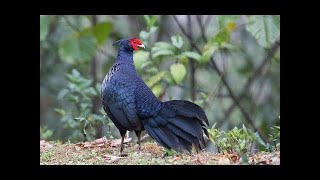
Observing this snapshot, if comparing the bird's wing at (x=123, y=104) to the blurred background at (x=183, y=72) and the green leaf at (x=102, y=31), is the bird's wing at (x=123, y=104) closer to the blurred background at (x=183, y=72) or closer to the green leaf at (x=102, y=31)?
the blurred background at (x=183, y=72)

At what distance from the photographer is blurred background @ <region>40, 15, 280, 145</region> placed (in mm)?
5520

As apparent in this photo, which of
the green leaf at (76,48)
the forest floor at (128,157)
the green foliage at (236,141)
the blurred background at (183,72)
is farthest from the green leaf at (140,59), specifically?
the green leaf at (76,48)

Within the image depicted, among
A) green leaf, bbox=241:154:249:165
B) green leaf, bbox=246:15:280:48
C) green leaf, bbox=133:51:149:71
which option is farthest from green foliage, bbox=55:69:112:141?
green leaf, bbox=241:154:249:165

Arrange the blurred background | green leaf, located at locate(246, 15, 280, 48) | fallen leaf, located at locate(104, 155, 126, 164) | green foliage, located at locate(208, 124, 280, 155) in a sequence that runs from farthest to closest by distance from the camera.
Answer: the blurred background → green leaf, located at locate(246, 15, 280, 48) → green foliage, located at locate(208, 124, 280, 155) → fallen leaf, located at locate(104, 155, 126, 164)

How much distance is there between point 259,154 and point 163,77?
1.82 meters

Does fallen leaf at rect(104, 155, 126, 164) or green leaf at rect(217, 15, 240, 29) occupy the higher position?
green leaf at rect(217, 15, 240, 29)

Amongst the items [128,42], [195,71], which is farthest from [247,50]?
[128,42]

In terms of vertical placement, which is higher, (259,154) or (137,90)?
(137,90)

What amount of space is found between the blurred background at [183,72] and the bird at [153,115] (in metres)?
1.44

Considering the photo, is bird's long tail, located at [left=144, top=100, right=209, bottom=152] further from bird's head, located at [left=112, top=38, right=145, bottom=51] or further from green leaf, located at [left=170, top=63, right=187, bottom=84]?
green leaf, located at [left=170, top=63, right=187, bottom=84]

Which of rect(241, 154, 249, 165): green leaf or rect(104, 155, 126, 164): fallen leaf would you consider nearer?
rect(241, 154, 249, 165): green leaf

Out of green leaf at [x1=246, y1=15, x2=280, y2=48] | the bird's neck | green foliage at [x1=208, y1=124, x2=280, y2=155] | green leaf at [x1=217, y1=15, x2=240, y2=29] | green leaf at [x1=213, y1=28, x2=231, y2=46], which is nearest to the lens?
green foliage at [x1=208, y1=124, x2=280, y2=155]

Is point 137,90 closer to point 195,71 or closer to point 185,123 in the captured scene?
point 185,123
